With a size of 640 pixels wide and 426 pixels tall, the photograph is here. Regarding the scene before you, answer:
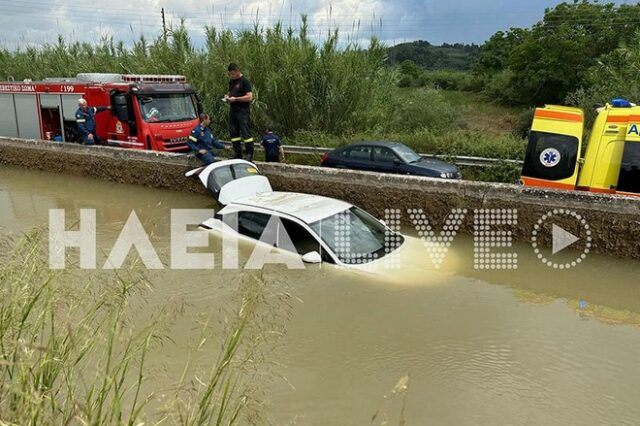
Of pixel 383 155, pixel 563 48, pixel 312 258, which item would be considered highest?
pixel 563 48

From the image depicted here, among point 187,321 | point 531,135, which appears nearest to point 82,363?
point 187,321

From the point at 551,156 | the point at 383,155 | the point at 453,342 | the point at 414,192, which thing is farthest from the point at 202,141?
the point at 453,342

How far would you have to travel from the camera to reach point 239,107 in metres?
11.5

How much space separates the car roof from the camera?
22.6 ft

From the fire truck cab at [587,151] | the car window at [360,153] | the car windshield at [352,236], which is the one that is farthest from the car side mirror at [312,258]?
the car window at [360,153]

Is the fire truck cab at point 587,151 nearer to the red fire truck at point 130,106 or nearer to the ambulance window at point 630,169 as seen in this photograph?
the ambulance window at point 630,169

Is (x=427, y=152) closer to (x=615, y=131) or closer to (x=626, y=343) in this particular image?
(x=615, y=131)

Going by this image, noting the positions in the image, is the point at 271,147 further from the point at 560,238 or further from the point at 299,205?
the point at 560,238

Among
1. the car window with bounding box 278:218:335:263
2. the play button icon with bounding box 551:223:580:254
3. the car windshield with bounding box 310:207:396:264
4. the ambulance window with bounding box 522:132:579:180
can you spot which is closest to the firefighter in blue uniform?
the car window with bounding box 278:218:335:263

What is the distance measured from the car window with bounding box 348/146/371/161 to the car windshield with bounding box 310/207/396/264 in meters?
4.23

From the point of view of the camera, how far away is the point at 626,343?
223 inches

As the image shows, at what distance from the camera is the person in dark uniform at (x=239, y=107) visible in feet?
37.0

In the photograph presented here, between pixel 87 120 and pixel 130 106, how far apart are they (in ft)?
5.28

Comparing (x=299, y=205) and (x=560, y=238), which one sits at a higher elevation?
(x=299, y=205)
